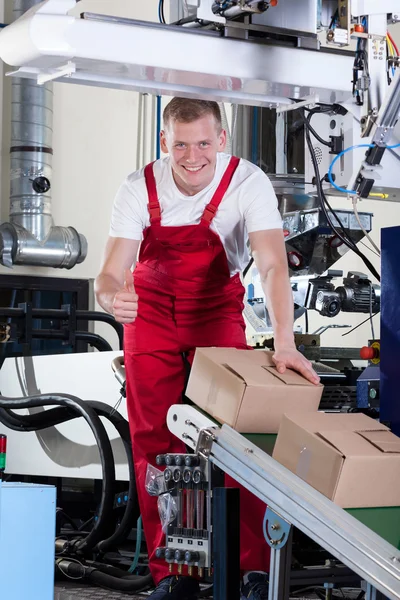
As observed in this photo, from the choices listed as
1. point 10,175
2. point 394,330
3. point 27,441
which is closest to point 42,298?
point 10,175

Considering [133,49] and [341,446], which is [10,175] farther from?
[341,446]

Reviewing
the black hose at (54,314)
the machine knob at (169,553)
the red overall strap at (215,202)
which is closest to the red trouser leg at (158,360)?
the red overall strap at (215,202)

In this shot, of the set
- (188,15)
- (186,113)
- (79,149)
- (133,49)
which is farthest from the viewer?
(79,149)

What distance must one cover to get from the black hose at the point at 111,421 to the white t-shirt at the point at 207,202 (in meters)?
1.02

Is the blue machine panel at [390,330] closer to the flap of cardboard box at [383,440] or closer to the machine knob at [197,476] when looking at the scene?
the flap of cardboard box at [383,440]

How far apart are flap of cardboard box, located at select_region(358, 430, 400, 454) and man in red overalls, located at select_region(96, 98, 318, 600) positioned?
0.54m

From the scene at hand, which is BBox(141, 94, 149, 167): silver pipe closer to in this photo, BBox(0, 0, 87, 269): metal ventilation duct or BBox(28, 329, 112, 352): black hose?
BBox(0, 0, 87, 269): metal ventilation duct

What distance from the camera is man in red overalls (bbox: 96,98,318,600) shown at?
269 cm

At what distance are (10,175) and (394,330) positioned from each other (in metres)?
4.26

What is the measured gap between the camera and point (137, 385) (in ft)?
9.01

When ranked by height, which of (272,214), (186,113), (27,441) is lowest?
(27,441)

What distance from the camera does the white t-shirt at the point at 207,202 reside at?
2.72m

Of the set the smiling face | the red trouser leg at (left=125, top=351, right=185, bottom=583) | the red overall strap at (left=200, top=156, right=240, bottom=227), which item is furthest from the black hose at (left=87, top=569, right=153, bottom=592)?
the smiling face

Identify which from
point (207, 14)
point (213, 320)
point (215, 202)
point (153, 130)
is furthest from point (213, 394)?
point (153, 130)
